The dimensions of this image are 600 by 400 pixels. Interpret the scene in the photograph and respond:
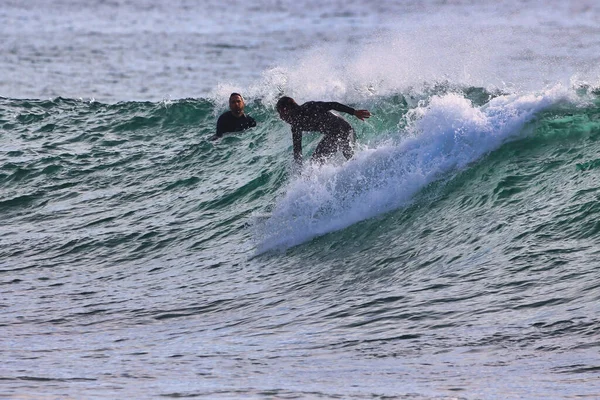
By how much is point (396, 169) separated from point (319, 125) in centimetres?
110

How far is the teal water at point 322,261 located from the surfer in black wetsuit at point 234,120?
3.43 feet

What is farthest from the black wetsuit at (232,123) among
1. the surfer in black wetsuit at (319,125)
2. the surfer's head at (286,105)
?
the surfer's head at (286,105)

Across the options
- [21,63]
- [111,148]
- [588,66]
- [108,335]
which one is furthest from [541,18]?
[108,335]

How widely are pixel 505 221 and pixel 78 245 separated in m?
5.81

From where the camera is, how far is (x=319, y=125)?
13164 mm

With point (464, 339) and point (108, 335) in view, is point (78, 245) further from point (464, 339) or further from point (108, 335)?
point (464, 339)

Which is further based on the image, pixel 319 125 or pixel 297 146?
pixel 319 125

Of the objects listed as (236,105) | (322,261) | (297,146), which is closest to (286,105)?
(297,146)

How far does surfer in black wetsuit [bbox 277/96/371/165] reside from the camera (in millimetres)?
12945

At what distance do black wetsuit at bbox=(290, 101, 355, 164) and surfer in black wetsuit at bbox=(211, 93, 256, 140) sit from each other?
1.54 meters

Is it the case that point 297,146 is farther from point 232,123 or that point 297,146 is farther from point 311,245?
point 232,123

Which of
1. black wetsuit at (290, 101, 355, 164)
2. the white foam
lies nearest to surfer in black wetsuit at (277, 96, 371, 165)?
black wetsuit at (290, 101, 355, 164)

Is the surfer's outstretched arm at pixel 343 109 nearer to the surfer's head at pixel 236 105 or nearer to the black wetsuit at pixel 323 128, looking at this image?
the black wetsuit at pixel 323 128

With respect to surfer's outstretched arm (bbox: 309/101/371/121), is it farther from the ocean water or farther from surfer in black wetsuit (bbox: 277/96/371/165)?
the ocean water
